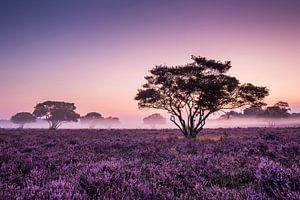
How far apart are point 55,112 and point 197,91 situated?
221 feet

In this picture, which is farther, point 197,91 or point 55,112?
point 55,112

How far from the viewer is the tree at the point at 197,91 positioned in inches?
942

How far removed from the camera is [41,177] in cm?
504

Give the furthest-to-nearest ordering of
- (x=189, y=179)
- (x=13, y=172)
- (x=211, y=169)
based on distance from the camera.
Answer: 1. (x=211, y=169)
2. (x=13, y=172)
3. (x=189, y=179)

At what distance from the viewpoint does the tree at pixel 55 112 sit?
8290cm

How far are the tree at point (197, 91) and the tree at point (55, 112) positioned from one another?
2384 inches

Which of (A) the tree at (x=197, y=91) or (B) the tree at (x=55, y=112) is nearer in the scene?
(A) the tree at (x=197, y=91)

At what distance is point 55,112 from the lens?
3280 inches

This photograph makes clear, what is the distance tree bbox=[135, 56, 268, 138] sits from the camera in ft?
78.5

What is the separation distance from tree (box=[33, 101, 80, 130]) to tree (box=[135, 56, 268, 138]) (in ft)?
199

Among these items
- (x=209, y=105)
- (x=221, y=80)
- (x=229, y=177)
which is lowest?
(x=229, y=177)

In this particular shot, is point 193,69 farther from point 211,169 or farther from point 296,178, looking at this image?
point 296,178

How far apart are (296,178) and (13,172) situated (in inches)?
198

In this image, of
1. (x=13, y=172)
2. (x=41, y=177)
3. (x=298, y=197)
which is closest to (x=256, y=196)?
(x=298, y=197)
